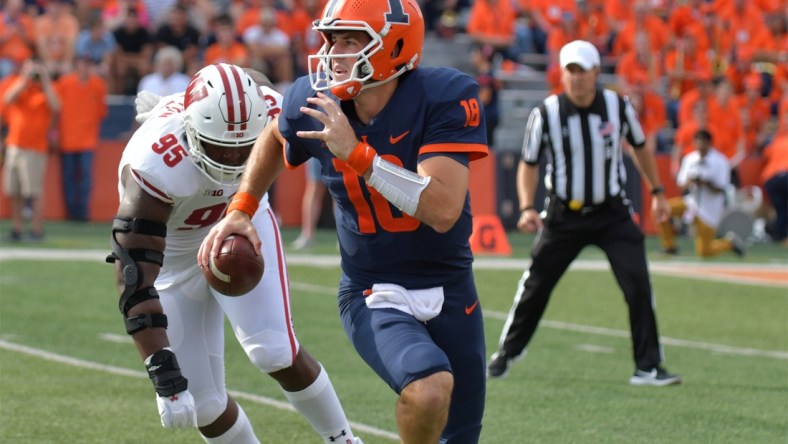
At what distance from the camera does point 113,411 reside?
6367 mm

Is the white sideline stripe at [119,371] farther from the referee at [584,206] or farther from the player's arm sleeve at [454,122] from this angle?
the player's arm sleeve at [454,122]

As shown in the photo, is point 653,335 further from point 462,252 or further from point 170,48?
point 170,48

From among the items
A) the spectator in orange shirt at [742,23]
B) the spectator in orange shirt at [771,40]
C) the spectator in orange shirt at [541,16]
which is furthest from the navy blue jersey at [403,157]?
the spectator in orange shirt at [742,23]

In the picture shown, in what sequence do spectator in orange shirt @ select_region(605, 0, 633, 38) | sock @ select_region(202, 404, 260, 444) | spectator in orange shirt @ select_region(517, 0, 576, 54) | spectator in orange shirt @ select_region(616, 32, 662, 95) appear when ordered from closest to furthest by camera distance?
sock @ select_region(202, 404, 260, 444), spectator in orange shirt @ select_region(616, 32, 662, 95), spectator in orange shirt @ select_region(517, 0, 576, 54), spectator in orange shirt @ select_region(605, 0, 633, 38)

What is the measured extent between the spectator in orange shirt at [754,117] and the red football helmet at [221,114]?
13.4 m

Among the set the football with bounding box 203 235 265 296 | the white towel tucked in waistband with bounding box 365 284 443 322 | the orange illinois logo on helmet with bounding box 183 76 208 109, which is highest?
the orange illinois logo on helmet with bounding box 183 76 208 109

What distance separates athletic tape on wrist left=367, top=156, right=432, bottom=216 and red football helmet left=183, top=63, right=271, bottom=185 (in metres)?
0.80

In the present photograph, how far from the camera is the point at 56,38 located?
617 inches

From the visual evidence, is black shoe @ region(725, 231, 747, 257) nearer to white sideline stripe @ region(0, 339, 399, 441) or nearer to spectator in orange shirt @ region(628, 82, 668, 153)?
spectator in orange shirt @ region(628, 82, 668, 153)

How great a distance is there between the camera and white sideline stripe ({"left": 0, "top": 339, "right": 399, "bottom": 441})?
6020 mm

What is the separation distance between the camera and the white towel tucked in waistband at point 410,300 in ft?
13.8

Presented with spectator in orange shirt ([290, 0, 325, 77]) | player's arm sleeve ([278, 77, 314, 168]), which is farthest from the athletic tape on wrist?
spectator in orange shirt ([290, 0, 325, 77])

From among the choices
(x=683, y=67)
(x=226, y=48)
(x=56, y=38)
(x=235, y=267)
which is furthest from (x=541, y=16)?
(x=235, y=267)

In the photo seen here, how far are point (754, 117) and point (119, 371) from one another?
1206 centimetres
